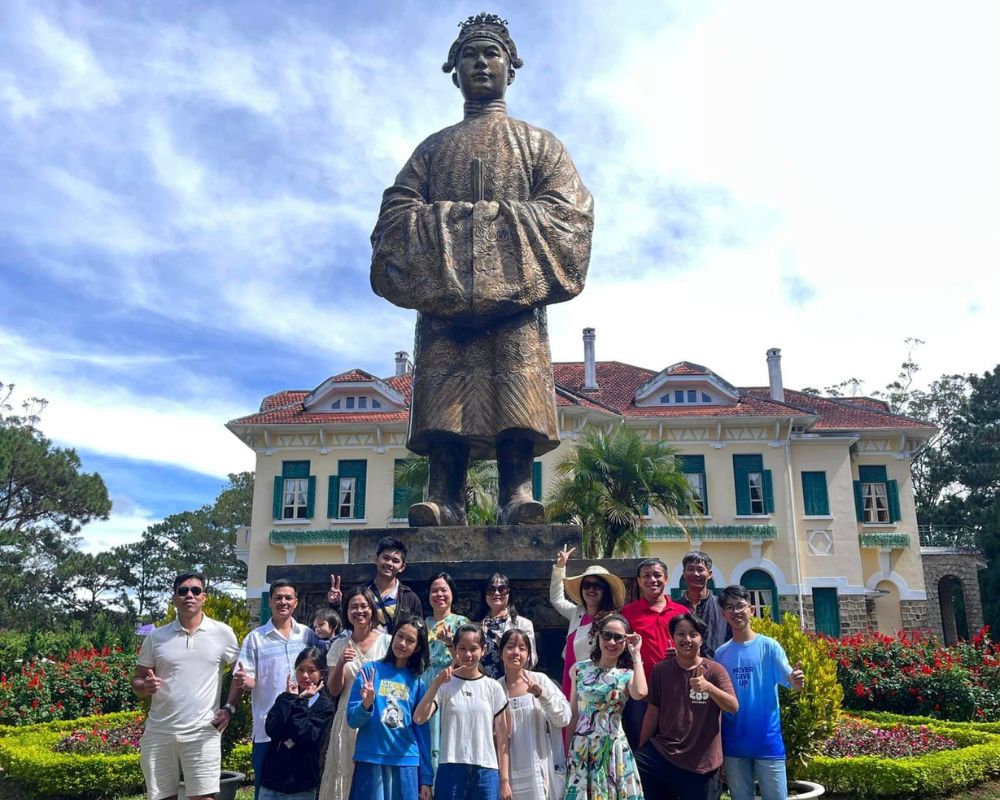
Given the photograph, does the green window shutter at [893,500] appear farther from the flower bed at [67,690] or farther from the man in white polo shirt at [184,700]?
the man in white polo shirt at [184,700]

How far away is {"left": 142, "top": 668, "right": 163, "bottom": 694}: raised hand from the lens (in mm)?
4090

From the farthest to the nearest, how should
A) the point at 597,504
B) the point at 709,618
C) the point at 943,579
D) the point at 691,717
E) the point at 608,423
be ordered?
the point at 943,579
the point at 608,423
the point at 597,504
the point at 709,618
the point at 691,717

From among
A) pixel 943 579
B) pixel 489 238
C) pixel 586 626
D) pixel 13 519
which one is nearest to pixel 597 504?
pixel 489 238

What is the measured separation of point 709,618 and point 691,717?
82 centimetres

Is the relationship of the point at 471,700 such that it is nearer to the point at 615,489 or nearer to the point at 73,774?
the point at 73,774

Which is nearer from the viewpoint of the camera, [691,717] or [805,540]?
[691,717]

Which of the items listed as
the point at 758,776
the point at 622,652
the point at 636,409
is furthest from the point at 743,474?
the point at 622,652

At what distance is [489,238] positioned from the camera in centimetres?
594

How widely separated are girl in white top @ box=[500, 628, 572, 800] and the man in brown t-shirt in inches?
16.0

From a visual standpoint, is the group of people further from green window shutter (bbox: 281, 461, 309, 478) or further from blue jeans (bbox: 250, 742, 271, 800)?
green window shutter (bbox: 281, 461, 309, 478)

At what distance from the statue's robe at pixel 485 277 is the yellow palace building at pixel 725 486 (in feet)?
54.8

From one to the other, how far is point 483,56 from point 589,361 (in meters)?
20.0

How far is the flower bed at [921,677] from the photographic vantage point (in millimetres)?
11305

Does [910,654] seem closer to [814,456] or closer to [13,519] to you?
[814,456]
